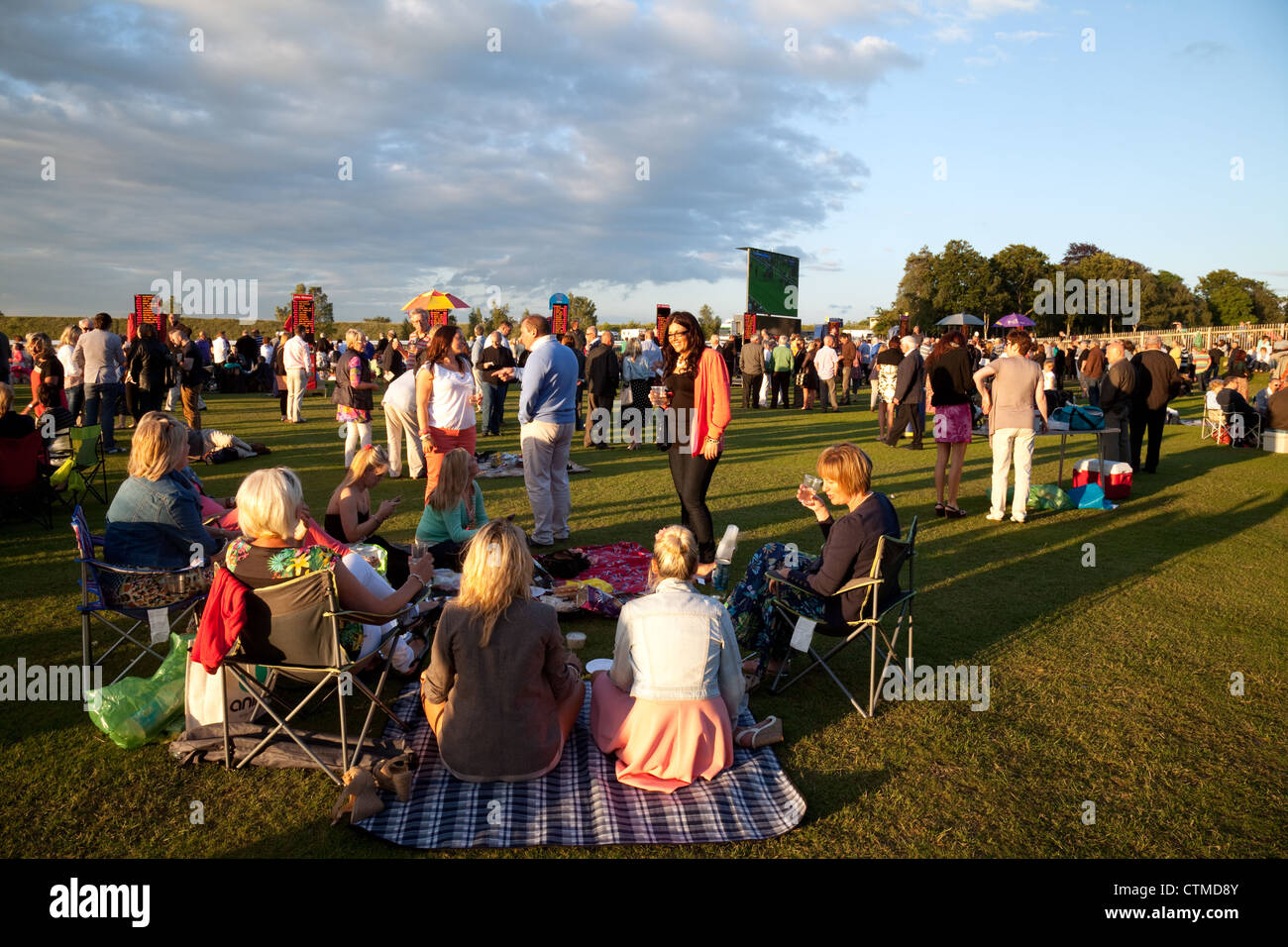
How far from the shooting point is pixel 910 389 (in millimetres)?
13320

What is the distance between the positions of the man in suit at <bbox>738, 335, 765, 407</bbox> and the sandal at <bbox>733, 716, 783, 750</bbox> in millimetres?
17922

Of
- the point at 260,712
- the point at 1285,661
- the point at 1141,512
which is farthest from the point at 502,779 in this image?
the point at 1141,512

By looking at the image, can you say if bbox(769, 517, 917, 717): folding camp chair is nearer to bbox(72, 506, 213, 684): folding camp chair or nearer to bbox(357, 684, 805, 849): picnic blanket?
bbox(357, 684, 805, 849): picnic blanket

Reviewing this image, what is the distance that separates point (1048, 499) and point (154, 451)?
28.6 ft

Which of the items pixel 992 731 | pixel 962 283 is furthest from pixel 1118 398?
pixel 962 283

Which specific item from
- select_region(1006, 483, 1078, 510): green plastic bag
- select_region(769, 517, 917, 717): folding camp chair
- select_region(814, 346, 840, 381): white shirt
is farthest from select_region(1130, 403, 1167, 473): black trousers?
select_region(814, 346, 840, 381): white shirt

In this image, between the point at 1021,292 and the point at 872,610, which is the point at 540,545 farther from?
the point at 1021,292

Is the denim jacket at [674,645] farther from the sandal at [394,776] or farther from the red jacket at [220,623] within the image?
the red jacket at [220,623]

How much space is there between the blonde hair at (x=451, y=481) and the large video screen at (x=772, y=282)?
27071mm

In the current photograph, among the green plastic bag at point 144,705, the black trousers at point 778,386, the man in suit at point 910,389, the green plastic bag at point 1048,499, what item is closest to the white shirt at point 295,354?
the man in suit at point 910,389

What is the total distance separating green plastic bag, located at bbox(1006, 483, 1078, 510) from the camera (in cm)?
903

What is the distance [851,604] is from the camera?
4270 millimetres
